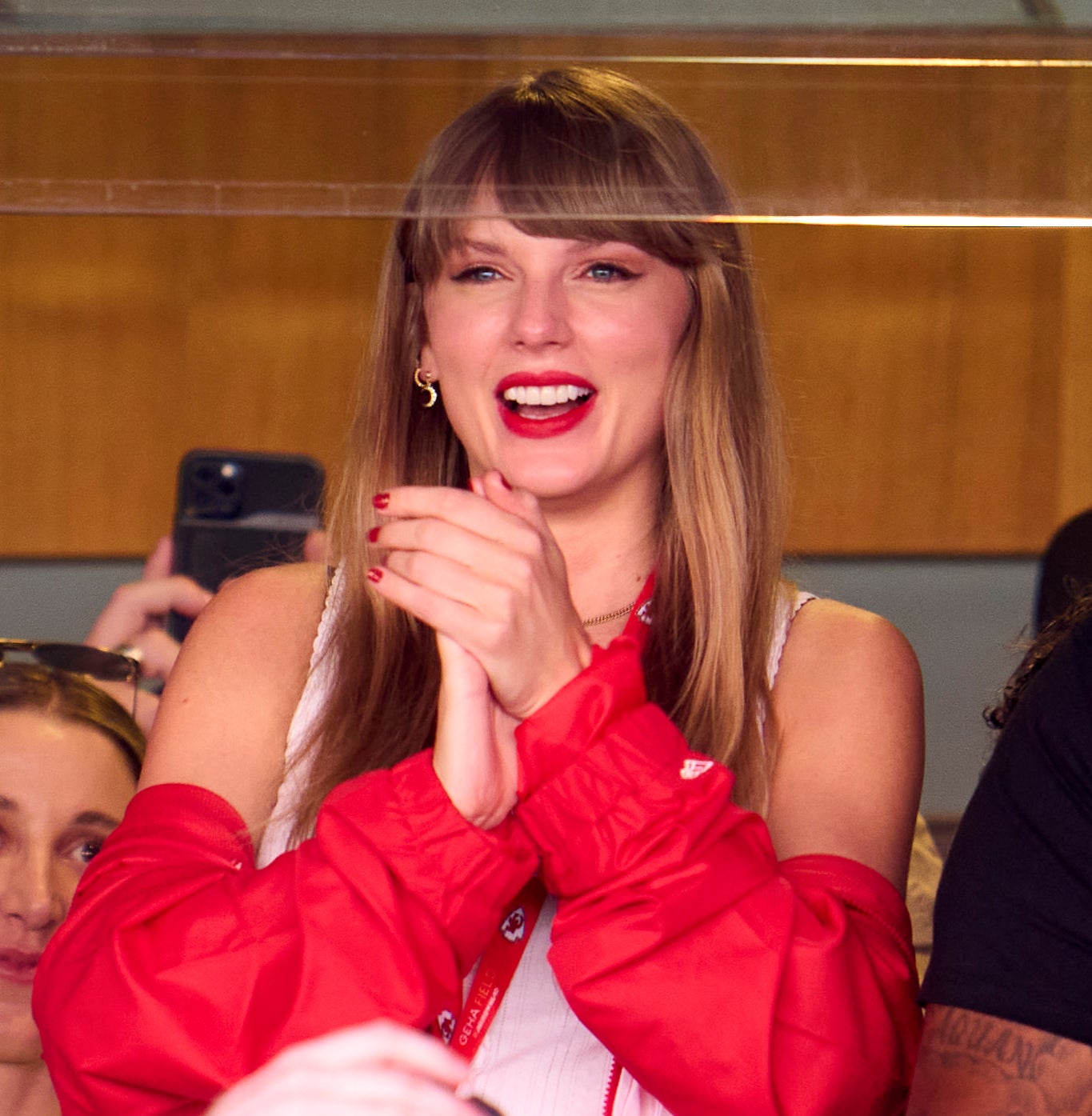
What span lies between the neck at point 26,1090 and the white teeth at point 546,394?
0.66 meters

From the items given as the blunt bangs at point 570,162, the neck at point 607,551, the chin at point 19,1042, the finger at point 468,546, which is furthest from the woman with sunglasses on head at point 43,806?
the blunt bangs at point 570,162

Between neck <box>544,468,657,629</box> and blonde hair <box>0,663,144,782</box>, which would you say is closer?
neck <box>544,468,657,629</box>

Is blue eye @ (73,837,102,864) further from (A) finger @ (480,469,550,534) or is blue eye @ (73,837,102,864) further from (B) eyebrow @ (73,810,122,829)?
A: (A) finger @ (480,469,550,534)

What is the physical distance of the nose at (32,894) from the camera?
126 centimetres

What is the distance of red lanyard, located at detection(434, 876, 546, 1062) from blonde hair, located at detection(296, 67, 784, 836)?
0.52 feet

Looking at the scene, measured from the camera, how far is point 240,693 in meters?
1.14

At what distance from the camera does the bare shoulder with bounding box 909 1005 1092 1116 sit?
0.78m

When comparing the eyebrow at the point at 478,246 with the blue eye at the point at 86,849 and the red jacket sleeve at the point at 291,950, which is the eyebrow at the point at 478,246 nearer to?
the red jacket sleeve at the point at 291,950

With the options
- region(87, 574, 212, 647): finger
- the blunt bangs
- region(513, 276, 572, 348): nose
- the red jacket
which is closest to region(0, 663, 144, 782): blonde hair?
region(87, 574, 212, 647): finger

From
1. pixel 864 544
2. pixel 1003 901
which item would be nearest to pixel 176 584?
pixel 1003 901

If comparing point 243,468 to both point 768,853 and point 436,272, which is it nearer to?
point 436,272

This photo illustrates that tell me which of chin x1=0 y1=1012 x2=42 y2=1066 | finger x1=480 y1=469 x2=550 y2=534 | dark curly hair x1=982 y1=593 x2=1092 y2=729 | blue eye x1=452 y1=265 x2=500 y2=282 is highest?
blue eye x1=452 y1=265 x2=500 y2=282

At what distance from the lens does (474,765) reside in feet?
2.98

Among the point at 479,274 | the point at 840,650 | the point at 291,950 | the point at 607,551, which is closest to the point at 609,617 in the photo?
the point at 607,551
